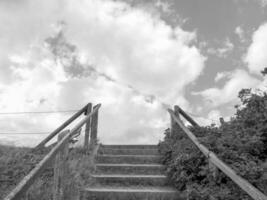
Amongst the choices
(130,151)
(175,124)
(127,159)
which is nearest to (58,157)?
(127,159)

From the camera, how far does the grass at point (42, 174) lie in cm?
357

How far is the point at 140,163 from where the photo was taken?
17.2 ft

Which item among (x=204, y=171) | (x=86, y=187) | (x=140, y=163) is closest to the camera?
(x=204, y=171)

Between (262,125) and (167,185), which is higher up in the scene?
(262,125)

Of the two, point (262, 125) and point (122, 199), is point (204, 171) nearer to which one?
point (122, 199)

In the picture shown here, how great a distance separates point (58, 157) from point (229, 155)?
2400 mm

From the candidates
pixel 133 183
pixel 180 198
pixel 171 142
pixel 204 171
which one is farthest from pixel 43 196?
pixel 171 142

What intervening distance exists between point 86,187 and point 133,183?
0.82 metres

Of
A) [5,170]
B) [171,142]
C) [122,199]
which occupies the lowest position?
[122,199]

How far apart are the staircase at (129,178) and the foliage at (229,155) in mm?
273

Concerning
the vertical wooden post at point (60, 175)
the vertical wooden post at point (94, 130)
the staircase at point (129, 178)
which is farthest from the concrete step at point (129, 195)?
the vertical wooden post at point (94, 130)

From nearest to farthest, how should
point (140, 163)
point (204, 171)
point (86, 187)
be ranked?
point (204, 171), point (86, 187), point (140, 163)

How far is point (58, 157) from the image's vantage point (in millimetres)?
3371

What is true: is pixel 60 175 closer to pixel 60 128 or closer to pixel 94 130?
pixel 60 128
